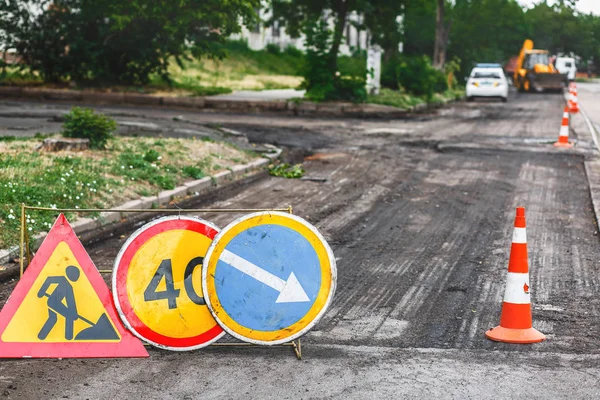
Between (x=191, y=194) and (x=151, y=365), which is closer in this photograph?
(x=151, y=365)

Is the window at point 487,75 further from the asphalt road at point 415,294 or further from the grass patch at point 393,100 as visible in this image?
the asphalt road at point 415,294

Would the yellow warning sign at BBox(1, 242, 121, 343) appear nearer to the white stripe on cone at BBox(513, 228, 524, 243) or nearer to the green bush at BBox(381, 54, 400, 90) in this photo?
the white stripe on cone at BBox(513, 228, 524, 243)

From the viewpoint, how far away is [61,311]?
5703mm

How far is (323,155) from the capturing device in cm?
1666

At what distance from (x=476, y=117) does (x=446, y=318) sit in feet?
69.7

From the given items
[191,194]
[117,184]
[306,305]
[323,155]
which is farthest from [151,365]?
[323,155]

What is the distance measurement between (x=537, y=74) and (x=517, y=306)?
47020mm

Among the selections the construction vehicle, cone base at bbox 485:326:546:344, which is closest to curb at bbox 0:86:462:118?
cone base at bbox 485:326:546:344

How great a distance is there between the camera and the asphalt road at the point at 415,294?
530 cm

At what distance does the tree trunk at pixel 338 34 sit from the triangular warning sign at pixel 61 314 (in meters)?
23.0

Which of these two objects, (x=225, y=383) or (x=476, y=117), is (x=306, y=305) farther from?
(x=476, y=117)

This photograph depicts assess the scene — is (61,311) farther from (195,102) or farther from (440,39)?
(440,39)

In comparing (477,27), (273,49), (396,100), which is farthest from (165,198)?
(477,27)

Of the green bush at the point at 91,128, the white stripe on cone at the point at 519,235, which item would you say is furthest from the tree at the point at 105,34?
the white stripe on cone at the point at 519,235
